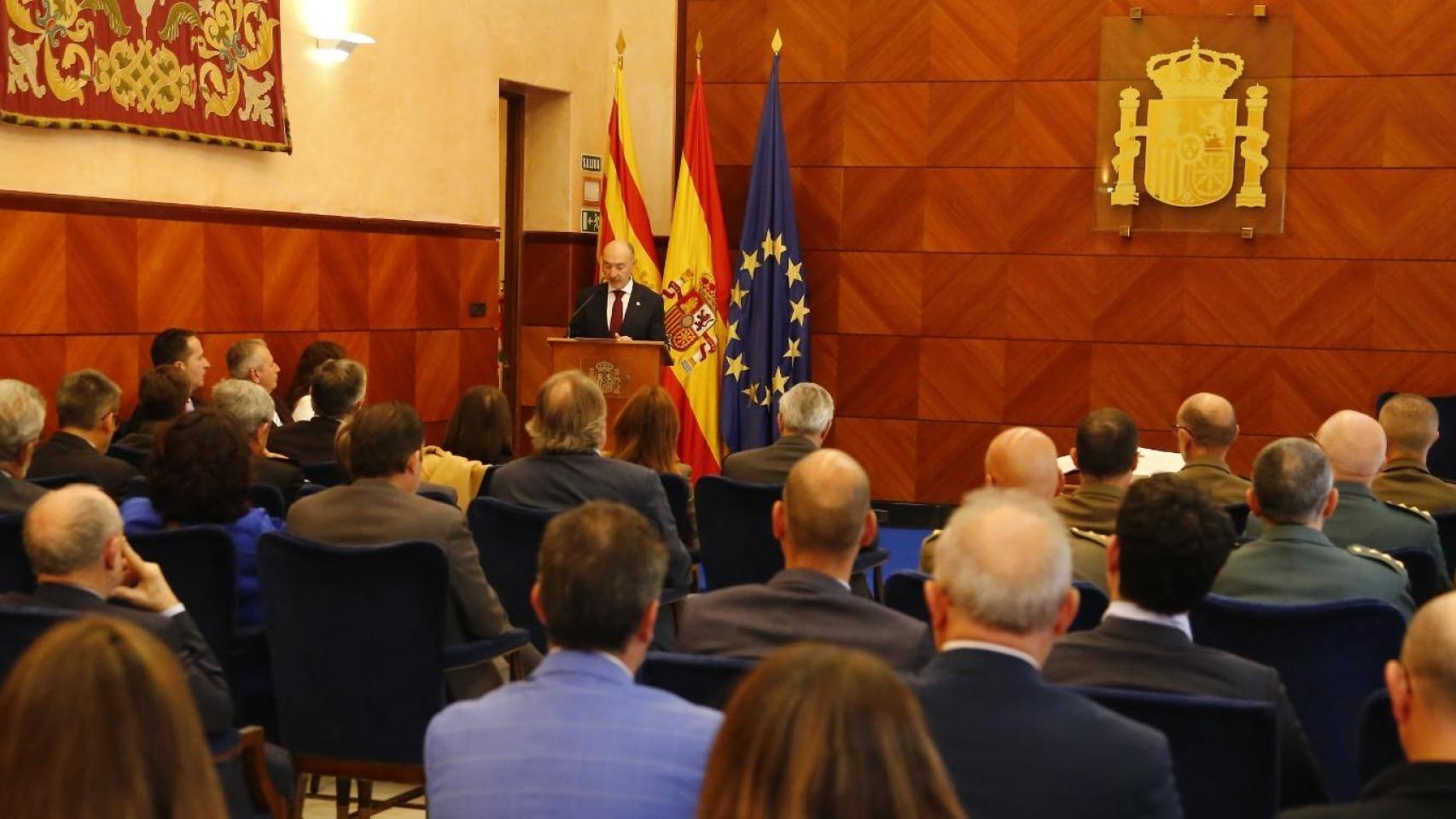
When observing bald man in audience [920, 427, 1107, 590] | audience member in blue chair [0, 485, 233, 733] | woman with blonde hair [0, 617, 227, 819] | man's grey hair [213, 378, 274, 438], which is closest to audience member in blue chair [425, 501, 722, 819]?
woman with blonde hair [0, 617, 227, 819]

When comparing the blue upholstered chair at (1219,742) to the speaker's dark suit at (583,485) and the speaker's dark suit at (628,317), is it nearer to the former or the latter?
the speaker's dark suit at (583,485)

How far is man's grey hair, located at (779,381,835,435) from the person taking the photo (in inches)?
243

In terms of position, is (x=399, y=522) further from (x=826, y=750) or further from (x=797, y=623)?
(x=826, y=750)

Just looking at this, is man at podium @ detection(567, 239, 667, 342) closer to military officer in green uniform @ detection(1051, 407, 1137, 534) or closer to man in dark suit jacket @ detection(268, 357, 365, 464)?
man in dark suit jacket @ detection(268, 357, 365, 464)

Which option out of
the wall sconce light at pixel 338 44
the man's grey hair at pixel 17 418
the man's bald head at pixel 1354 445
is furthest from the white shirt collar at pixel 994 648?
the wall sconce light at pixel 338 44

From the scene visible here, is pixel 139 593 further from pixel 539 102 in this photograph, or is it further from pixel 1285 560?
pixel 539 102

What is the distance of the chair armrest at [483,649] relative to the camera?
4.08 m

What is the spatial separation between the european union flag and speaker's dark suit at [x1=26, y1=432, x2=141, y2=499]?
19.3ft

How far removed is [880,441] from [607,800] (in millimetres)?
8883

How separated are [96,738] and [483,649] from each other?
2.62m

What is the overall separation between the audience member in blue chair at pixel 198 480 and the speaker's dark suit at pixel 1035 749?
8.07 ft

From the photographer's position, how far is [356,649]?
3.89 metres

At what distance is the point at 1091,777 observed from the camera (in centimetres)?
217

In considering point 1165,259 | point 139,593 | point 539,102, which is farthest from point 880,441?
point 139,593
